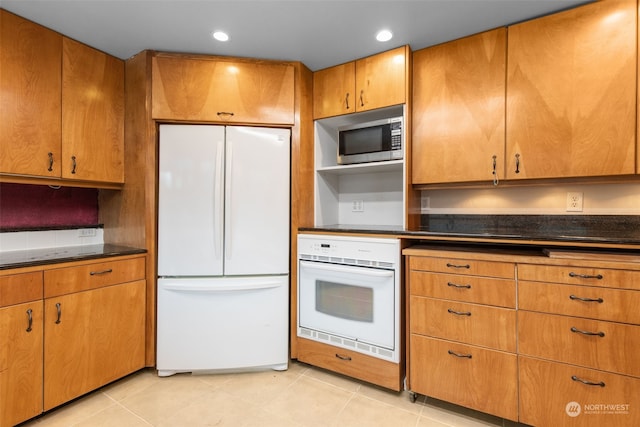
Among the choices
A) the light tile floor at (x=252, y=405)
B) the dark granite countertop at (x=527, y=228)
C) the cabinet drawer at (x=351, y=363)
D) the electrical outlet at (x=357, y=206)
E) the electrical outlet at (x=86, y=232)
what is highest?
the electrical outlet at (x=357, y=206)

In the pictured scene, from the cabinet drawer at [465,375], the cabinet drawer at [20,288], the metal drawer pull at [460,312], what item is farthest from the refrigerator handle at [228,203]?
the metal drawer pull at [460,312]

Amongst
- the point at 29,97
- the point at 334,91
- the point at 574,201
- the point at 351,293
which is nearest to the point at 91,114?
the point at 29,97

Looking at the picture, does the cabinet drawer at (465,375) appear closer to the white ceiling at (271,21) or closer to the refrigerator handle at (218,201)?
the refrigerator handle at (218,201)

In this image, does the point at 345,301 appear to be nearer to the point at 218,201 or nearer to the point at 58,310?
the point at 218,201

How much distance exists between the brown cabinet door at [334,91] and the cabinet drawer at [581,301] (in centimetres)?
159

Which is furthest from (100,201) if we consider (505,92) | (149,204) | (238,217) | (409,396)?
(505,92)

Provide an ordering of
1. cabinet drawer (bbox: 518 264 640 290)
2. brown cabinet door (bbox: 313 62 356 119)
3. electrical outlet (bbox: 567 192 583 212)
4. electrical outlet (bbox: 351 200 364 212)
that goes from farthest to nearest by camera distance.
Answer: electrical outlet (bbox: 351 200 364 212)
brown cabinet door (bbox: 313 62 356 119)
electrical outlet (bbox: 567 192 583 212)
cabinet drawer (bbox: 518 264 640 290)

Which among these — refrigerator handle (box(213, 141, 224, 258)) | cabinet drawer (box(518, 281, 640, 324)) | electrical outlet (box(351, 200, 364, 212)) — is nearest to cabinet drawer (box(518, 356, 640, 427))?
cabinet drawer (box(518, 281, 640, 324))

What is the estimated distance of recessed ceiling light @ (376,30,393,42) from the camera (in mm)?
1834

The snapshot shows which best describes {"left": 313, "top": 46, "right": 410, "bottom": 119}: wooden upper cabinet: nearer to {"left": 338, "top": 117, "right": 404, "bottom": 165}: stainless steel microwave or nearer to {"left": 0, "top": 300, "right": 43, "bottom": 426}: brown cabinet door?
{"left": 338, "top": 117, "right": 404, "bottom": 165}: stainless steel microwave

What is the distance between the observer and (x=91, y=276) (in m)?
1.76

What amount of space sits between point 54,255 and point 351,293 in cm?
184

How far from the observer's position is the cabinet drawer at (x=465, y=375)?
148 centimetres

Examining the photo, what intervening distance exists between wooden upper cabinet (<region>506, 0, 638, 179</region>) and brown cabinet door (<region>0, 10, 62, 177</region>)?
9.21 feet
